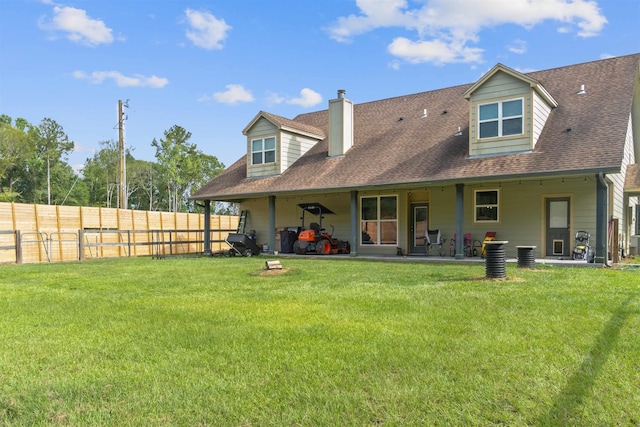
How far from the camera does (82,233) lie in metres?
15.8

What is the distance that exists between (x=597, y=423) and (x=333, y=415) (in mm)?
1565

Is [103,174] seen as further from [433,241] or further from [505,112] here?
[505,112]

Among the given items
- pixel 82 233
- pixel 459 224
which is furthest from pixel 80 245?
pixel 459 224

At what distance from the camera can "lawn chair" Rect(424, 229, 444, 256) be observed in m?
14.0

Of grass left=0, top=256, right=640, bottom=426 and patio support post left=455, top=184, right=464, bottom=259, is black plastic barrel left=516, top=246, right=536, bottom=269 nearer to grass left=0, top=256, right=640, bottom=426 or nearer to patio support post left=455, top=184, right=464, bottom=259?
grass left=0, top=256, right=640, bottom=426

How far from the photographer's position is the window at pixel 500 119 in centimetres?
1223

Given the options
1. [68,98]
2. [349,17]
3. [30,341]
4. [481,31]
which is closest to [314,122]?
[349,17]

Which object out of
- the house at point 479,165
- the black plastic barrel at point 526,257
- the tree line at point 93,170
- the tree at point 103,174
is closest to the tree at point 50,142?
the tree line at point 93,170

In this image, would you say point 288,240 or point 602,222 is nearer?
point 602,222

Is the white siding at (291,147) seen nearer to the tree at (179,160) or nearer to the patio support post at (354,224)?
the patio support post at (354,224)

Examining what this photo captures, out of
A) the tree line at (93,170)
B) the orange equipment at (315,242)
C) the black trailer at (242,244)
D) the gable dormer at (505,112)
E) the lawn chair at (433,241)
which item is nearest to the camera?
the gable dormer at (505,112)

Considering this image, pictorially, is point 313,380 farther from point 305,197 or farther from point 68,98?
point 68,98

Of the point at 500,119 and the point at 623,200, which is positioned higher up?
the point at 500,119

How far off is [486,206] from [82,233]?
44.8ft
